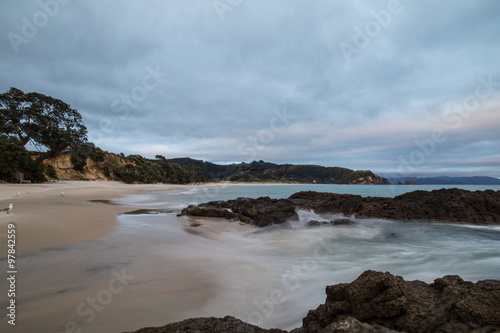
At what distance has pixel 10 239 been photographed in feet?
16.3

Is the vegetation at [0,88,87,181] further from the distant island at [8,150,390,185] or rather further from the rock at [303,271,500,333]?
the rock at [303,271,500,333]

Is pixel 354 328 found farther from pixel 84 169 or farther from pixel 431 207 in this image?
pixel 84 169

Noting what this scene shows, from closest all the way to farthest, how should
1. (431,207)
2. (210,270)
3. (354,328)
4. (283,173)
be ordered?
1. (354,328)
2. (210,270)
3. (431,207)
4. (283,173)

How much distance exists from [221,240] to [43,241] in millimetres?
4522

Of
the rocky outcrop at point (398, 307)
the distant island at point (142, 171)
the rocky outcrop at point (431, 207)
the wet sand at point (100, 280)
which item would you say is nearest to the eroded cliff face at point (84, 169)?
the distant island at point (142, 171)

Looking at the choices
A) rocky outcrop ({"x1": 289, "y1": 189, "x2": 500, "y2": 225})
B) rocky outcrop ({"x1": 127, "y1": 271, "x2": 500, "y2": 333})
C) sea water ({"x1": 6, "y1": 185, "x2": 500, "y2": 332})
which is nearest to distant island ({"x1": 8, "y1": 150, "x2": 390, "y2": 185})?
sea water ({"x1": 6, "y1": 185, "x2": 500, "y2": 332})

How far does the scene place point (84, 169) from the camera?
1705 inches

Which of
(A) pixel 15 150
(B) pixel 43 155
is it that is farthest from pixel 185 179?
(A) pixel 15 150

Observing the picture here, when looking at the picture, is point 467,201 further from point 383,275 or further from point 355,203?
point 383,275

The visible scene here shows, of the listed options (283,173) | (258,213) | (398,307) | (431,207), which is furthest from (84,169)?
(283,173)

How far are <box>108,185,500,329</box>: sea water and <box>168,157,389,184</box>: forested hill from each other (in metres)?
112

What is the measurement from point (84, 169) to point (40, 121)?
54.6 ft

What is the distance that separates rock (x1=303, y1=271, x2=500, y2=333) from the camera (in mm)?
1766

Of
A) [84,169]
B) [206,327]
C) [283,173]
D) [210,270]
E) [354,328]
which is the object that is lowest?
[210,270]
